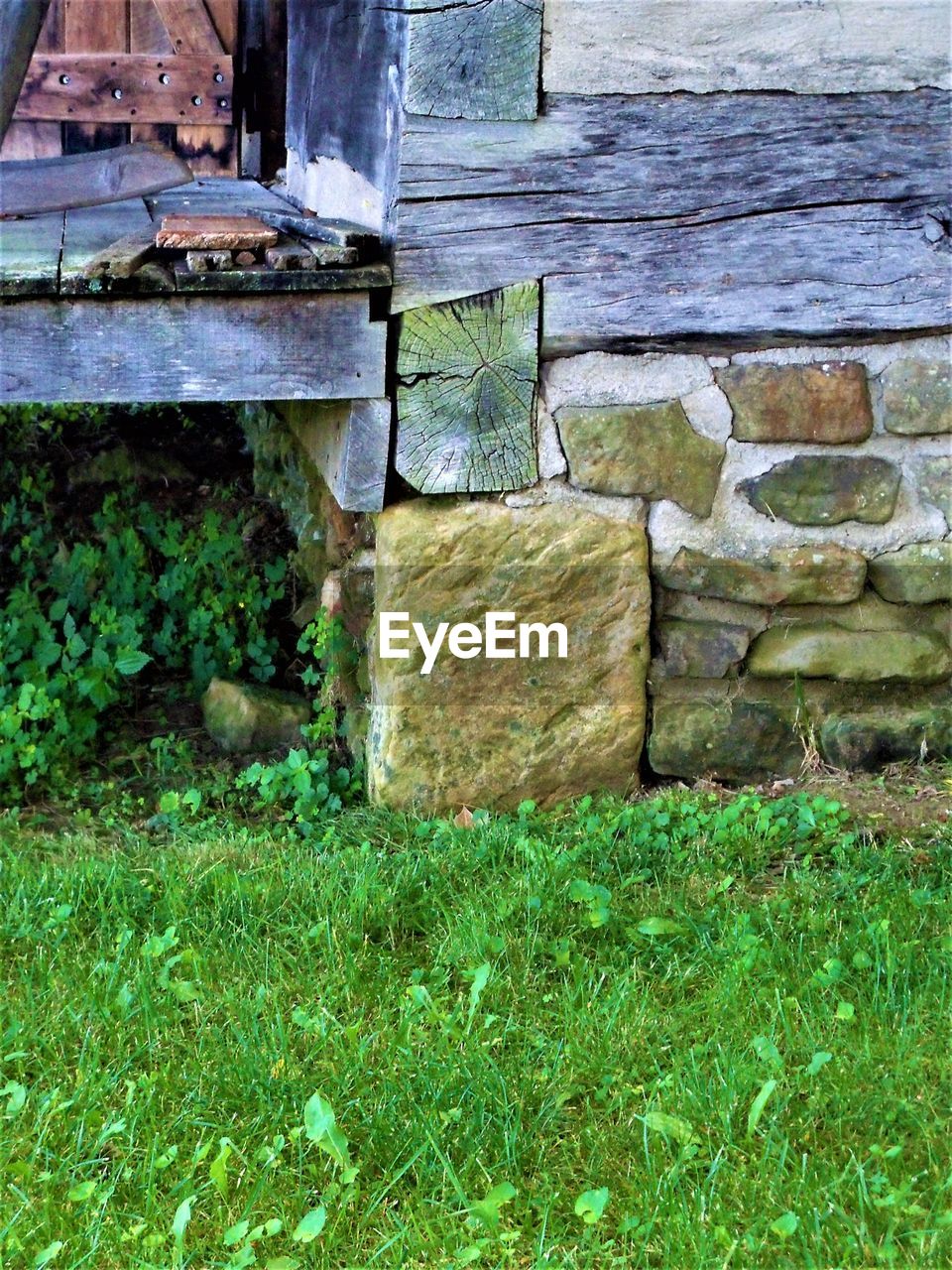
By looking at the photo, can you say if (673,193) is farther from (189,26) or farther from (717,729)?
(189,26)

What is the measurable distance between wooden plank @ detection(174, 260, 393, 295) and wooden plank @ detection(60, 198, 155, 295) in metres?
0.13

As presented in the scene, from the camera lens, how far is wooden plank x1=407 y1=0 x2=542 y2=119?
284 cm

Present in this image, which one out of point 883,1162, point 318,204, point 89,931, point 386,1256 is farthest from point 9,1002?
point 318,204

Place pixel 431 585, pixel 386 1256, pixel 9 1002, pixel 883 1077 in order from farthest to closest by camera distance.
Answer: pixel 431 585 < pixel 9 1002 < pixel 883 1077 < pixel 386 1256

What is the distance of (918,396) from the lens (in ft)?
10.2

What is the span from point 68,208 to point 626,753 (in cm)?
200

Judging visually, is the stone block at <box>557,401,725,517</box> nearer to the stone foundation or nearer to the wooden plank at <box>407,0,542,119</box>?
the stone foundation

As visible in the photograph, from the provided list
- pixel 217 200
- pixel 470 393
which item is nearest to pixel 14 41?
pixel 217 200

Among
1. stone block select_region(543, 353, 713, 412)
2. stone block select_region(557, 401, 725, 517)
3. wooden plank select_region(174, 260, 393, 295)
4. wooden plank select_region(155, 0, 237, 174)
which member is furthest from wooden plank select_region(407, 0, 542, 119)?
wooden plank select_region(155, 0, 237, 174)

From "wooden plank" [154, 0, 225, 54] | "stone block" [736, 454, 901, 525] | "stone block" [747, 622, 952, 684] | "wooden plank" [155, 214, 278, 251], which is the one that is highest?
"wooden plank" [154, 0, 225, 54]

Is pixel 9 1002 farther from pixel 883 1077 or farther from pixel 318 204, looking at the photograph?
pixel 318 204

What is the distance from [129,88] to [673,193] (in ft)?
14.6

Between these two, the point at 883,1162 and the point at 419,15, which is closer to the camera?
the point at 883,1162

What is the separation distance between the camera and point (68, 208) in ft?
11.9
